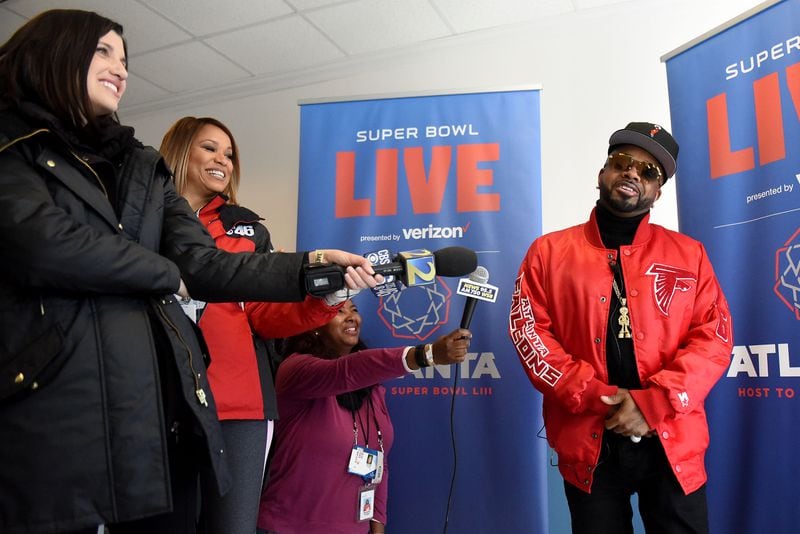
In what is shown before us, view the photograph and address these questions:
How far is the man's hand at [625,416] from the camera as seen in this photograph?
198 centimetres

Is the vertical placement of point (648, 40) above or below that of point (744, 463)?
above

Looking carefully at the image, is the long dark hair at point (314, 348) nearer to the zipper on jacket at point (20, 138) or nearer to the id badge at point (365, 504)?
the id badge at point (365, 504)

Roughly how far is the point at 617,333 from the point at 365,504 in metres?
1.15

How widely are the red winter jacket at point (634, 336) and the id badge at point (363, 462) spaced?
746mm

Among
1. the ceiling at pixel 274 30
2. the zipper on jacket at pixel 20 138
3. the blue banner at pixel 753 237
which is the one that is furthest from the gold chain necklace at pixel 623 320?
the ceiling at pixel 274 30

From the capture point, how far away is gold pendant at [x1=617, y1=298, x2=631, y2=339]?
2.15m

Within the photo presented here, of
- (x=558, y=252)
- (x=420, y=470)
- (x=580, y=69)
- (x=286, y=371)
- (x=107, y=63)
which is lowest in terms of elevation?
(x=420, y=470)

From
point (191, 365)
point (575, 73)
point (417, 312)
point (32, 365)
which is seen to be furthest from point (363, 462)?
point (575, 73)

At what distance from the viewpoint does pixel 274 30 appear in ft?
14.2

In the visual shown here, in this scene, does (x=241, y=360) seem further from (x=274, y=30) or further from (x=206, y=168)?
(x=274, y=30)

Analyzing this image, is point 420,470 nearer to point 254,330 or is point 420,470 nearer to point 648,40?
point 254,330

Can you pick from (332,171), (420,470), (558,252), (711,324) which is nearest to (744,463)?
(711,324)

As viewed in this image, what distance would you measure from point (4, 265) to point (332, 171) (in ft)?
7.39

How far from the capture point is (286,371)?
8.79 ft
